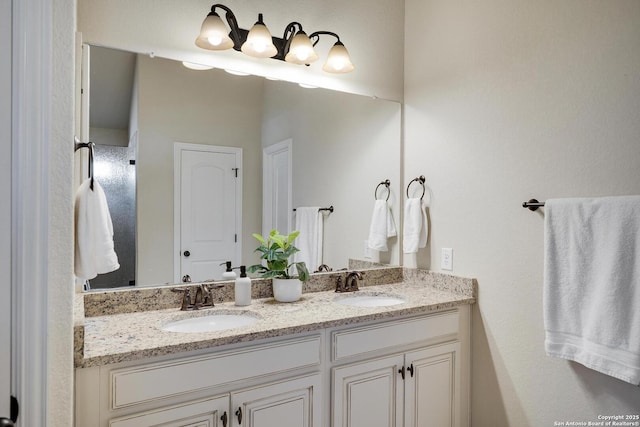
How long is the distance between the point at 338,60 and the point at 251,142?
632 mm

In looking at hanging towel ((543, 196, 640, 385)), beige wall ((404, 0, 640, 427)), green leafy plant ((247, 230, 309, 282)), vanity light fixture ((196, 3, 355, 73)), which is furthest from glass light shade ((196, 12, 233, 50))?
hanging towel ((543, 196, 640, 385))

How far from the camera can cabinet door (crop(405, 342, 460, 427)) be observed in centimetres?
178

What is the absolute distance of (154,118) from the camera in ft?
5.71

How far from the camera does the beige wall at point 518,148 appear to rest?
1.51 meters

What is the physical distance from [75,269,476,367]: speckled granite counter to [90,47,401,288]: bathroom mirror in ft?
0.73

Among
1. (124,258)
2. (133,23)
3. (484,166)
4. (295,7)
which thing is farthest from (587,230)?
(133,23)

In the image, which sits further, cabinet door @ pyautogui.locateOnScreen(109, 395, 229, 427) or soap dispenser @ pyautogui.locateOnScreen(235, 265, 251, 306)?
soap dispenser @ pyautogui.locateOnScreen(235, 265, 251, 306)

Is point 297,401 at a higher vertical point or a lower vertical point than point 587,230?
lower

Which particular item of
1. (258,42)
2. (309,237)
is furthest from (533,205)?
(258,42)

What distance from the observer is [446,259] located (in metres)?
2.14

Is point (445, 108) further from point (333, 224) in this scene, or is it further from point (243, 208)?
point (243, 208)

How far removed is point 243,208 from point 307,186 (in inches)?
16.0

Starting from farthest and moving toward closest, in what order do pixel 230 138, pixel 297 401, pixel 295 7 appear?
pixel 295 7 < pixel 230 138 < pixel 297 401

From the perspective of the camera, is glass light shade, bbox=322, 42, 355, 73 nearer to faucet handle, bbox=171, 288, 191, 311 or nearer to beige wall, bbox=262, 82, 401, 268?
beige wall, bbox=262, 82, 401, 268
